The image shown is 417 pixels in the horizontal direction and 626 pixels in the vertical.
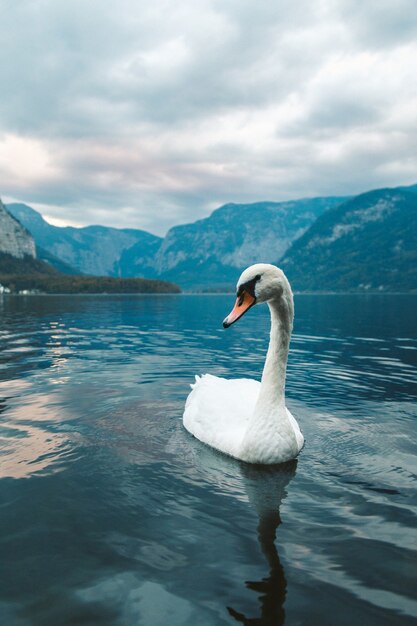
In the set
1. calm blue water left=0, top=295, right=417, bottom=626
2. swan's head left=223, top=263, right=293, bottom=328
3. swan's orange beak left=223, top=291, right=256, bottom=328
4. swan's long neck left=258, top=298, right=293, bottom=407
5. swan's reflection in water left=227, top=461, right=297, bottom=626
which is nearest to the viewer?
swan's reflection in water left=227, top=461, right=297, bottom=626

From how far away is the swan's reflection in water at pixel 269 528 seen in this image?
4262mm

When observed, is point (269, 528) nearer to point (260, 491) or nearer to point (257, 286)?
point (260, 491)

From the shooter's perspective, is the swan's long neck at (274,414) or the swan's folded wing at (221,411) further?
the swan's folded wing at (221,411)

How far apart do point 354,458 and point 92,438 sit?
218 inches

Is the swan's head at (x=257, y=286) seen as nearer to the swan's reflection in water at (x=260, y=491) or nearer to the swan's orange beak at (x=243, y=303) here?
the swan's orange beak at (x=243, y=303)

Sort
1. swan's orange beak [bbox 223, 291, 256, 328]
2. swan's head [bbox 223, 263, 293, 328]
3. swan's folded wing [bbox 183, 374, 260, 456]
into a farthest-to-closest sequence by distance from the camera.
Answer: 1. swan's folded wing [bbox 183, 374, 260, 456]
2. swan's head [bbox 223, 263, 293, 328]
3. swan's orange beak [bbox 223, 291, 256, 328]

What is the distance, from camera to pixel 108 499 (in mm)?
6660

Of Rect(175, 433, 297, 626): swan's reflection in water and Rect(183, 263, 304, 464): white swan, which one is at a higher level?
Rect(183, 263, 304, 464): white swan

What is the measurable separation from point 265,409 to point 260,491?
4.29ft

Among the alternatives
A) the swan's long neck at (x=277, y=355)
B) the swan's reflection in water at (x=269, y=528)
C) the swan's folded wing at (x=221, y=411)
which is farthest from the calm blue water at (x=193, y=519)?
the swan's long neck at (x=277, y=355)

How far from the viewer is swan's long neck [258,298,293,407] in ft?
24.3

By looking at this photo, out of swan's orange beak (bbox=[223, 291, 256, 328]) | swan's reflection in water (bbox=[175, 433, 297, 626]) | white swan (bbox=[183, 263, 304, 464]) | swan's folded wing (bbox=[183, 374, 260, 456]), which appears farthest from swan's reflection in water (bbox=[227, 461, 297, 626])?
swan's orange beak (bbox=[223, 291, 256, 328])

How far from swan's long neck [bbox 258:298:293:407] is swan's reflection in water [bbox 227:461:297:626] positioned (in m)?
1.23

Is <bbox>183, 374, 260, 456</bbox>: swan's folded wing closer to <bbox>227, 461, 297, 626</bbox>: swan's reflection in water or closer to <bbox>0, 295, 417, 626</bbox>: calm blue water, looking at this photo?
<bbox>0, 295, 417, 626</bbox>: calm blue water
